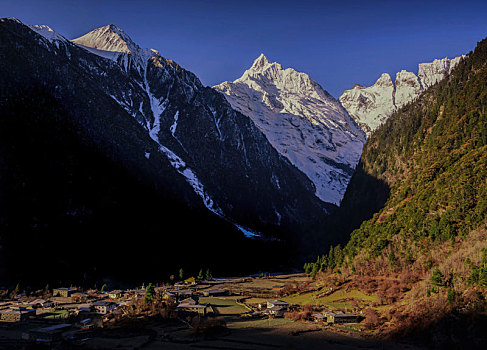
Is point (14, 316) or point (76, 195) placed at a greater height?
point (76, 195)

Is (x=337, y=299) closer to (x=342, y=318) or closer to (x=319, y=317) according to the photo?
(x=319, y=317)

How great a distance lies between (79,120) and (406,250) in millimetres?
150708

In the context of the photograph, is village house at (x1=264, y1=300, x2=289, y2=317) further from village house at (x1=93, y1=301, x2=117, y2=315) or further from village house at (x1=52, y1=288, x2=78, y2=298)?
village house at (x1=52, y1=288, x2=78, y2=298)

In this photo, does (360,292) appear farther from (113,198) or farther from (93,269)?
(113,198)

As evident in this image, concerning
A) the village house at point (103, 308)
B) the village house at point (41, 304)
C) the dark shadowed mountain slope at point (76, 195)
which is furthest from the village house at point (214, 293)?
the dark shadowed mountain slope at point (76, 195)

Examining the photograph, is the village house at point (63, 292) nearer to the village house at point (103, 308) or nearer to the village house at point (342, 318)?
the village house at point (103, 308)

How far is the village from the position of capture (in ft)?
173

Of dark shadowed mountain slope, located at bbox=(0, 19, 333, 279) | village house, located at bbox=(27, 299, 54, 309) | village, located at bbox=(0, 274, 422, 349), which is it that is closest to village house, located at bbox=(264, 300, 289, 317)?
village, located at bbox=(0, 274, 422, 349)

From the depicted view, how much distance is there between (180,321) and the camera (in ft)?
215

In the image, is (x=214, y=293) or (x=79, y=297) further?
(x=214, y=293)

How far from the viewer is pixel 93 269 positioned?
4557 inches

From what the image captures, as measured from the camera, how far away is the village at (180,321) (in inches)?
2076

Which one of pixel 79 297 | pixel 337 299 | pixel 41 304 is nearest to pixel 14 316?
pixel 41 304

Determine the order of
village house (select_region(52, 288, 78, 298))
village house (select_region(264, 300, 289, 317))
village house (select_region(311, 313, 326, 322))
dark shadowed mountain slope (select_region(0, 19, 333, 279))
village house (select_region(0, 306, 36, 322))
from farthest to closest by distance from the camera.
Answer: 1. dark shadowed mountain slope (select_region(0, 19, 333, 279))
2. village house (select_region(52, 288, 78, 298))
3. village house (select_region(264, 300, 289, 317))
4. village house (select_region(0, 306, 36, 322))
5. village house (select_region(311, 313, 326, 322))
